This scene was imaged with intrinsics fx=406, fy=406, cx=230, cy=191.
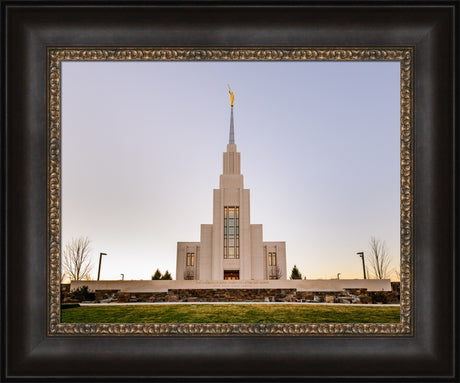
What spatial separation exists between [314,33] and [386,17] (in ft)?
2.82

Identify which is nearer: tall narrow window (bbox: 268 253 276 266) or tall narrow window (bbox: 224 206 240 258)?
tall narrow window (bbox: 268 253 276 266)

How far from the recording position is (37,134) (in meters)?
4.86

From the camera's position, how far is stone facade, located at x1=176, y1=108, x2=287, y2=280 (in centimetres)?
3256

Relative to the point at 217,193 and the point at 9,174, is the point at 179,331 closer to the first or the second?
the point at 9,174

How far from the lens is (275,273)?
3303cm

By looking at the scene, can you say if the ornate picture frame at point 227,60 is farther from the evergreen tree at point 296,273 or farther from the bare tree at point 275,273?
the bare tree at point 275,273

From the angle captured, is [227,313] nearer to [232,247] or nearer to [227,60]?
[227,60]

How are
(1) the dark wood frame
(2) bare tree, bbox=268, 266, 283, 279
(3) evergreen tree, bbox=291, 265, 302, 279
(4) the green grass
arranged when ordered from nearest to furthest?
(1) the dark wood frame
(4) the green grass
(3) evergreen tree, bbox=291, 265, 302, 279
(2) bare tree, bbox=268, 266, 283, 279

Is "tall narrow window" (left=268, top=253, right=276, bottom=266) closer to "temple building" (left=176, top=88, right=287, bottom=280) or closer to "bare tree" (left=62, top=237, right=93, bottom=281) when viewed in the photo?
"temple building" (left=176, top=88, right=287, bottom=280)

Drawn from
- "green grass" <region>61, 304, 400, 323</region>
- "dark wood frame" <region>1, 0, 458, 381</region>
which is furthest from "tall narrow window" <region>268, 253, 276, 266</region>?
"dark wood frame" <region>1, 0, 458, 381</region>

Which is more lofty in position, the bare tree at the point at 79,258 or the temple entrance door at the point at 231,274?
the bare tree at the point at 79,258

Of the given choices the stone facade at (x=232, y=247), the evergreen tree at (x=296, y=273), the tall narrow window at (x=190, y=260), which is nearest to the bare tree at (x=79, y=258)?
the evergreen tree at (x=296, y=273)

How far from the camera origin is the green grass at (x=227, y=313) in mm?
5988

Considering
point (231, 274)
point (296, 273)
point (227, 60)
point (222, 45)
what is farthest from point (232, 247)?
point (222, 45)
